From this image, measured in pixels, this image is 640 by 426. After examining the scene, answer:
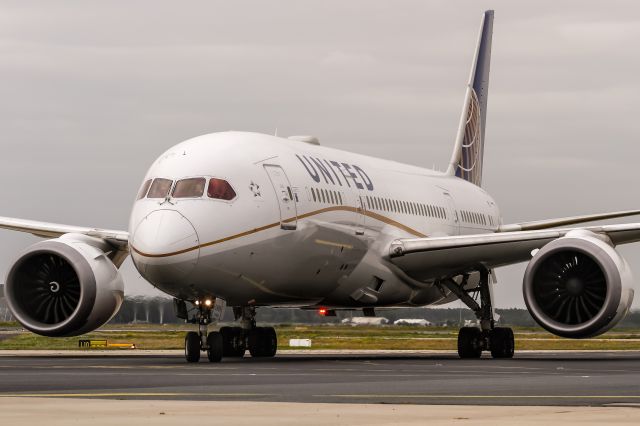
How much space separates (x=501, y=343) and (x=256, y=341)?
6.06m

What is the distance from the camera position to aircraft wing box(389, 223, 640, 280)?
30.2 m

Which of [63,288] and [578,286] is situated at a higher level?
[63,288]

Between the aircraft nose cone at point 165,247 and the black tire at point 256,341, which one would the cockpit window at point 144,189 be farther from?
the black tire at point 256,341

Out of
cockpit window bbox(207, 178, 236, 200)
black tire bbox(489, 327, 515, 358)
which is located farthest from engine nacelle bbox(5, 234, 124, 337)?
black tire bbox(489, 327, 515, 358)

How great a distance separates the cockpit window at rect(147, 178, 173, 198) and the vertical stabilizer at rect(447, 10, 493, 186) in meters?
19.1

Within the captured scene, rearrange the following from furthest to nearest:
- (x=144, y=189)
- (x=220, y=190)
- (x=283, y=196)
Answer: (x=283, y=196)
(x=144, y=189)
(x=220, y=190)

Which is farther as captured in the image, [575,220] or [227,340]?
[575,220]

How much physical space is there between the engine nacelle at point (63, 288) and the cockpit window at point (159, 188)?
8.09 feet

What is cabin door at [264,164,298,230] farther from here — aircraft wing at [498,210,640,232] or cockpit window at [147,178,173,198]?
aircraft wing at [498,210,640,232]

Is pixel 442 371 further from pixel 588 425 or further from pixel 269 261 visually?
pixel 588 425

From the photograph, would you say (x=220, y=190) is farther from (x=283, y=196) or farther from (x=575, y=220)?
(x=575, y=220)

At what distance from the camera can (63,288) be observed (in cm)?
2822

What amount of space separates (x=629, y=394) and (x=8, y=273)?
51.6 ft

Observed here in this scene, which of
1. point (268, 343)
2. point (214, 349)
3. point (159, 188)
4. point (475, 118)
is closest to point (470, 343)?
point (268, 343)
